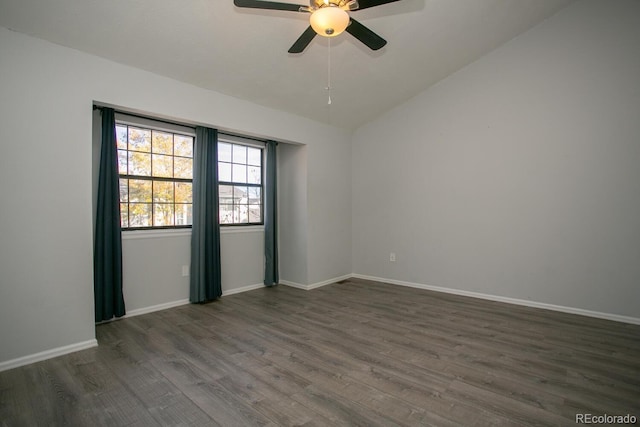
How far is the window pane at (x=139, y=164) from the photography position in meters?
3.63

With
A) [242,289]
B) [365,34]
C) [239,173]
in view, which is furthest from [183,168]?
[365,34]

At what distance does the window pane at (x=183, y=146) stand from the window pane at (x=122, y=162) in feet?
1.91

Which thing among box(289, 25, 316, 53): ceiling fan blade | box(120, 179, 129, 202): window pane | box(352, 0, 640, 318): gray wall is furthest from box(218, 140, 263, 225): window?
box(289, 25, 316, 53): ceiling fan blade

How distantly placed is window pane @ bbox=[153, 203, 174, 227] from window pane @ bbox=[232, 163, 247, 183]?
104 cm

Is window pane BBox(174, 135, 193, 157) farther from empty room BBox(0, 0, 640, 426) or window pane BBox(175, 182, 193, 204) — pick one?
window pane BBox(175, 182, 193, 204)

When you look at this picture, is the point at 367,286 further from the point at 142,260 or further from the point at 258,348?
the point at 142,260

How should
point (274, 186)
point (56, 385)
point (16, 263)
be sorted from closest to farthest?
1. point (56, 385)
2. point (16, 263)
3. point (274, 186)

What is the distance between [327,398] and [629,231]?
3.61m

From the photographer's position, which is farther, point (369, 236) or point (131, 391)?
point (369, 236)

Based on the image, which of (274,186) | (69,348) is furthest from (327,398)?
(274,186)

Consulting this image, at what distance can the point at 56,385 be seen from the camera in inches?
85.7

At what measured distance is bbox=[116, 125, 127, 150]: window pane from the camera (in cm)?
352

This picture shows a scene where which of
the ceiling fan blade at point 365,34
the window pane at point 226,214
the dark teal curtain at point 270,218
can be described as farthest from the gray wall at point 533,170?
the ceiling fan blade at point 365,34

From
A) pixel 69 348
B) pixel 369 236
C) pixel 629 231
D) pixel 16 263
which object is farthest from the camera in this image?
pixel 369 236
